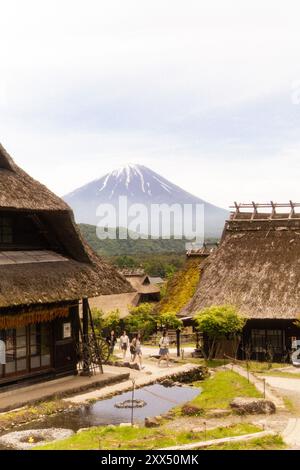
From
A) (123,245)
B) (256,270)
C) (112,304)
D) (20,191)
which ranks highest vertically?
(123,245)

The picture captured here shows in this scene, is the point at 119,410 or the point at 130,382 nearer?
the point at 119,410

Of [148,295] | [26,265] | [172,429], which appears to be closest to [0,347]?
[26,265]

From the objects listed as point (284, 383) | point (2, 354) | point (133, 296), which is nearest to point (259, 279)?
point (284, 383)

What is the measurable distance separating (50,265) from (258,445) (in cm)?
1077

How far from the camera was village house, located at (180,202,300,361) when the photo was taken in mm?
28109

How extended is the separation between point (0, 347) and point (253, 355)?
14266 mm

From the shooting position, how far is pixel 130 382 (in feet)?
66.8

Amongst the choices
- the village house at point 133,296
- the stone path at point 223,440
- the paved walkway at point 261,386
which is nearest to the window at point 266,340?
the paved walkway at point 261,386

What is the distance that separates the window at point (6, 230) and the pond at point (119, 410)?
6035 mm

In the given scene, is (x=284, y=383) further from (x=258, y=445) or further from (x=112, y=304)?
(x=112, y=304)

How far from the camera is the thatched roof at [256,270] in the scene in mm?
28484

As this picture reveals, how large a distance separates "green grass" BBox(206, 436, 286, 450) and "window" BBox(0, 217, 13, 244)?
11.0 metres

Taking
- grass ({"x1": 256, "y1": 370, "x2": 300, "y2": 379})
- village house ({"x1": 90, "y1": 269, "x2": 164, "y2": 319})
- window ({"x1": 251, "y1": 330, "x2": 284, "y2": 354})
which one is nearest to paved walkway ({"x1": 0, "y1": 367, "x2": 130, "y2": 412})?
grass ({"x1": 256, "y1": 370, "x2": 300, "y2": 379})
